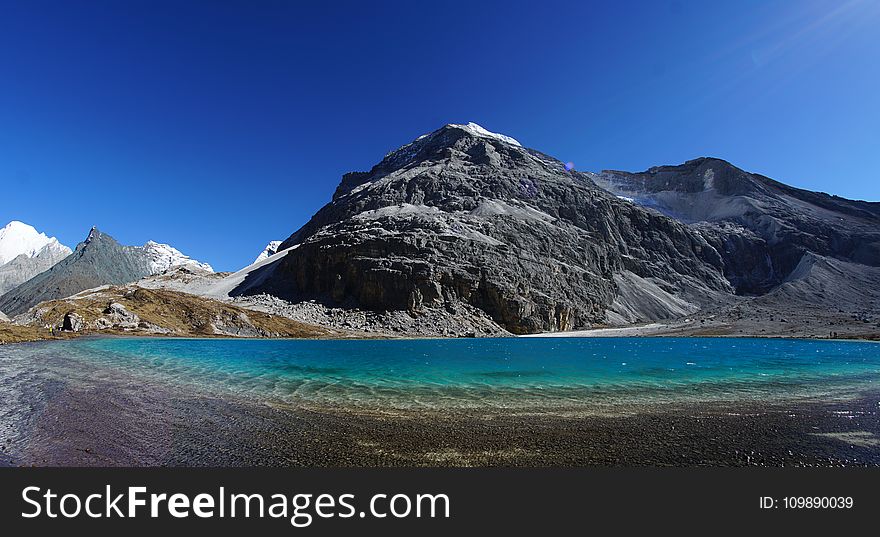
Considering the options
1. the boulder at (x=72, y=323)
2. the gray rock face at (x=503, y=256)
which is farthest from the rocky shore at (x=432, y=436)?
the gray rock face at (x=503, y=256)

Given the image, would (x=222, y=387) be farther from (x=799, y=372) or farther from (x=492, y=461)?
(x=799, y=372)

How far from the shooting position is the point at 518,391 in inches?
813

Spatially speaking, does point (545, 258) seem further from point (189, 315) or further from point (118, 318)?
point (118, 318)

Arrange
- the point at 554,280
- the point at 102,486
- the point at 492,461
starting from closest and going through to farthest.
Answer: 1. the point at 102,486
2. the point at 492,461
3. the point at 554,280

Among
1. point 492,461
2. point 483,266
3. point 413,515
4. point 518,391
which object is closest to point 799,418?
point 518,391

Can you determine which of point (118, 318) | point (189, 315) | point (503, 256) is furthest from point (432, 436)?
point (503, 256)

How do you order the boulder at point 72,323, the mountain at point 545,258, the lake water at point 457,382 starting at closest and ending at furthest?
the lake water at point 457,382, the boulder at point 72,323, the mountain at point 545,258

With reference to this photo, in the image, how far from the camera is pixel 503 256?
140m

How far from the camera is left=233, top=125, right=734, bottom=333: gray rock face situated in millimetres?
127750

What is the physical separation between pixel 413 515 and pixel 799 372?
34538 mm

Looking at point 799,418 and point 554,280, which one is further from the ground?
point 554,280

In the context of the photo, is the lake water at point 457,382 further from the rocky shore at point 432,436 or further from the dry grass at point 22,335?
the dry grass at point 22,335

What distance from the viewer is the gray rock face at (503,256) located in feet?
419

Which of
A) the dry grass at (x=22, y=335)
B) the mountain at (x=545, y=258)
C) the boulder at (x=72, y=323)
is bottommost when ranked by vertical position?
the dry grass at (x=22, y=335)
